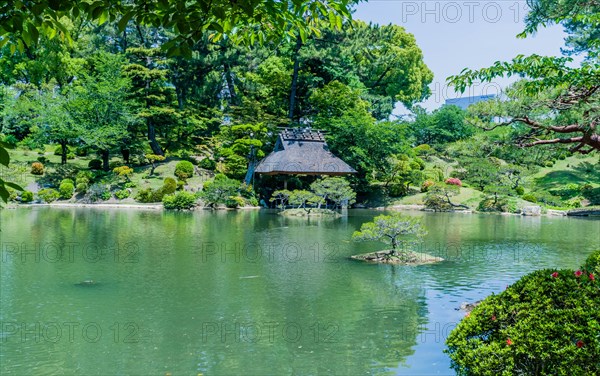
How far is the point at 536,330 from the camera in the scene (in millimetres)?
3266

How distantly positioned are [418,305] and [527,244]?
737cm

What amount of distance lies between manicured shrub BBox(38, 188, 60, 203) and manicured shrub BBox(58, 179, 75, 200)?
0.27 metres

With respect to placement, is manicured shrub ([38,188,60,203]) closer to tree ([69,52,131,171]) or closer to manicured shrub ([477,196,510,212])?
tree ([69,52,131,171])

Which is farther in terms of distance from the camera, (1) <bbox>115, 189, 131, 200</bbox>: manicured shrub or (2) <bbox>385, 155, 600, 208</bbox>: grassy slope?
(2) <bbox>385, 155, 600, 208</bbox>: grassy slope

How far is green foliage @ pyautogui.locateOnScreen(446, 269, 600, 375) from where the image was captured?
10.2ft

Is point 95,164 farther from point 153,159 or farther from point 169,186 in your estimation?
point 169,186

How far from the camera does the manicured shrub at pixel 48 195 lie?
23.9 meters

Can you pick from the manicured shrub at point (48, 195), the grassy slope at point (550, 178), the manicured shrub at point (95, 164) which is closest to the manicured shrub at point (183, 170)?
the manicured shrub at point (95, 164)

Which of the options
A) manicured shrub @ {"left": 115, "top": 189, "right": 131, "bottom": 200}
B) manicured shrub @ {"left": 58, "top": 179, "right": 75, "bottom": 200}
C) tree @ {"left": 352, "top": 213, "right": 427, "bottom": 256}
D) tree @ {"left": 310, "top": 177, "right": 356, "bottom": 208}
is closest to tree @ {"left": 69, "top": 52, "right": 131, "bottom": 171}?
manicured shrub @ {"left": 58, "top": 179, "right": 75, "bottom": 200}

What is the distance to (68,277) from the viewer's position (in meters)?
8.51

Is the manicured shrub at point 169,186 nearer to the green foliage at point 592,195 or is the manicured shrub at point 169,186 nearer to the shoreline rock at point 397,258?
the shoreline rock at point 397,258

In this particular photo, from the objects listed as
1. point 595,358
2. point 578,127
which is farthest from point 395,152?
point 595,358

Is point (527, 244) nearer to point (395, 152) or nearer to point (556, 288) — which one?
point (556, 288)

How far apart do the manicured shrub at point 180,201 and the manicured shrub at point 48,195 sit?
5.84 metres
